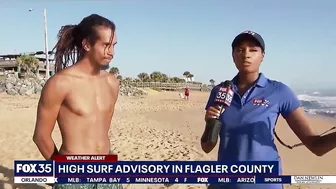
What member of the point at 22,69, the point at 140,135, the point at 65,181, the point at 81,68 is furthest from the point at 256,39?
the point at 22,69

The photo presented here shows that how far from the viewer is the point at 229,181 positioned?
210 centimetres

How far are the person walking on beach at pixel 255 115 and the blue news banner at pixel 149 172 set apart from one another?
0.19 feet

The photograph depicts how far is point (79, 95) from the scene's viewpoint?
86.7 inches

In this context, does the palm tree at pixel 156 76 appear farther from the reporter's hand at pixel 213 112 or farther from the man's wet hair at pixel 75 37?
the reporter's hand at pixel 213 112

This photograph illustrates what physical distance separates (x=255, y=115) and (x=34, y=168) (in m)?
1.68

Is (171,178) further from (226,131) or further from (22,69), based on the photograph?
(22,69)

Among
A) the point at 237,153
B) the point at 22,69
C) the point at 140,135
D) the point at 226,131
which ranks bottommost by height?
the point at 140,135

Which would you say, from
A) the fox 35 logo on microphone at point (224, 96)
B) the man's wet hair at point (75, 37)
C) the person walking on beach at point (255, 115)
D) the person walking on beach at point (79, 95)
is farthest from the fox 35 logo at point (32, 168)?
the fox 35 logo on microphone at point (224, 96)

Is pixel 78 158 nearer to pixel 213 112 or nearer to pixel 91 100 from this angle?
pixel 91 100

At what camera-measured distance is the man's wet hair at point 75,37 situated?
7.28 feet

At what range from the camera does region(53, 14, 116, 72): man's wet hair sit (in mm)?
2219

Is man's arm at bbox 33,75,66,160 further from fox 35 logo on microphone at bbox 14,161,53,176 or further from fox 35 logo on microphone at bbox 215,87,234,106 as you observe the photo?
fox 35 logo on microphone at bbox 215,87,234,106

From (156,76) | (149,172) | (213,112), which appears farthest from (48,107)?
(156,76)

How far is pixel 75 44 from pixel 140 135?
8370mm
